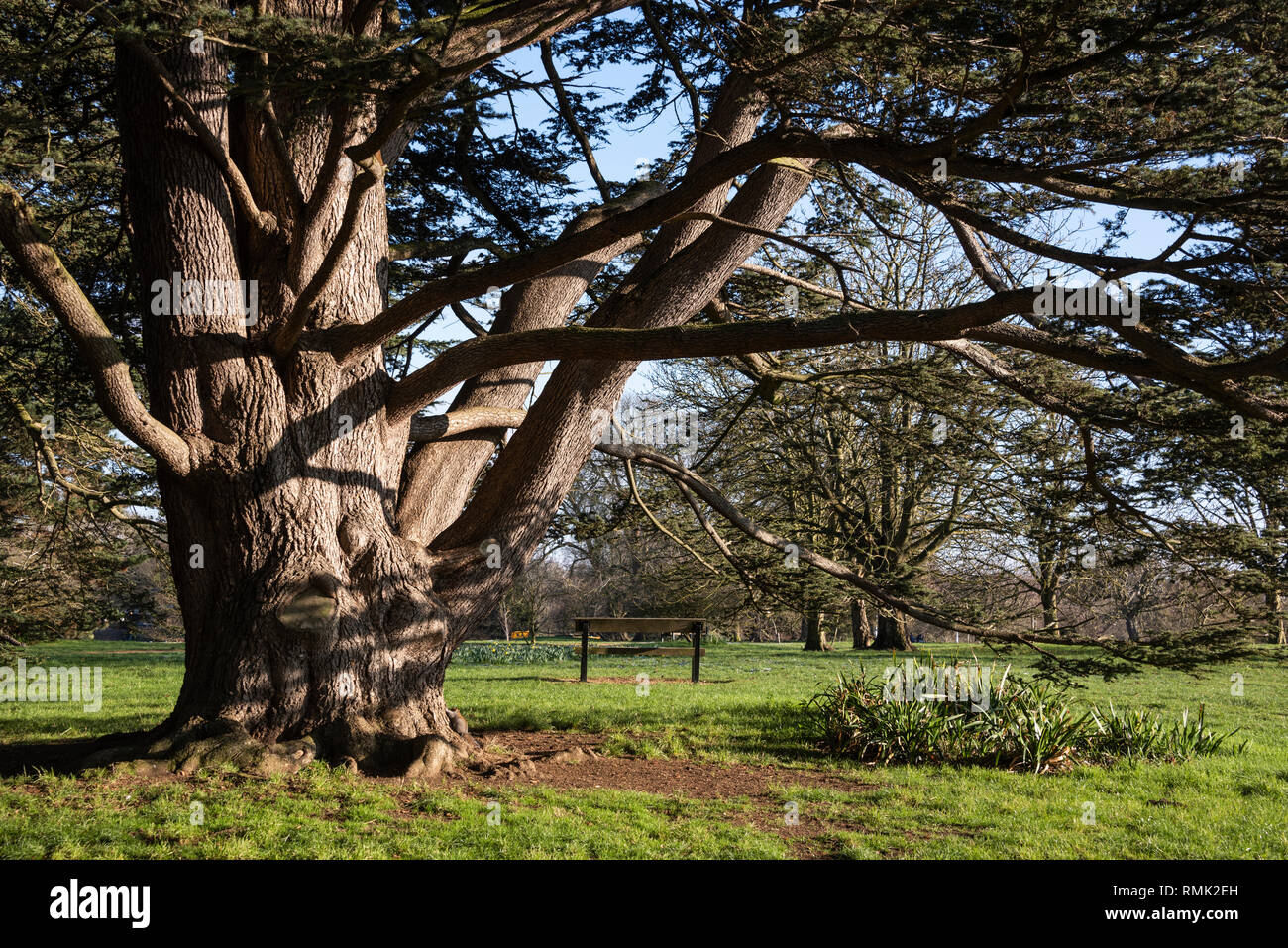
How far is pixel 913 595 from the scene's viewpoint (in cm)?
757

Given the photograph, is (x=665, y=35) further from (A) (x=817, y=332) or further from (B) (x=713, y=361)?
(B) (x=713, y=361)

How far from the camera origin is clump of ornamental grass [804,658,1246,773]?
6910 mm

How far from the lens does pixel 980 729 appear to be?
706 centimetres

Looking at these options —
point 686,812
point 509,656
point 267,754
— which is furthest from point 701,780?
point 509,656

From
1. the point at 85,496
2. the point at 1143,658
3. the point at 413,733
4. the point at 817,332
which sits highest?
the point at 817,332

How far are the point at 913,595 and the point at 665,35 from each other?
4.86 m

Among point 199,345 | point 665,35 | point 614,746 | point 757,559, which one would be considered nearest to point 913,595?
point 757,559

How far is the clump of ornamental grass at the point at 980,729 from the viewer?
691 cm

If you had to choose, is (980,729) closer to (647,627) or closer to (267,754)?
(267,754)

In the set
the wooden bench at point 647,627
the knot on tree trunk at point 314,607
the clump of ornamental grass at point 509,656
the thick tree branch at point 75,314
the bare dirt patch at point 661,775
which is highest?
the thick tree branch at point 75,314

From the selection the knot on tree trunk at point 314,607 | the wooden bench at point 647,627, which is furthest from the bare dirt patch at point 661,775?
the wooden bench at point 647,627

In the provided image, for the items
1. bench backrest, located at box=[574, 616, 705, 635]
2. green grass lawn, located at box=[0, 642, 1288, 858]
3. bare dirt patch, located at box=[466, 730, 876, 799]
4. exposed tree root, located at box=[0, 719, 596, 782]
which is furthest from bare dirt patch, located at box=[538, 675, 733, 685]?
exposed tree root, located at box=[0, 719, 596, 782]

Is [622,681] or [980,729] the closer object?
[980,729]

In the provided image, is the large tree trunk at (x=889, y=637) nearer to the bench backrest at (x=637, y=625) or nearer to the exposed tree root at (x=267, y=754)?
the bench backrest at (x=637, y=625)
